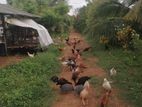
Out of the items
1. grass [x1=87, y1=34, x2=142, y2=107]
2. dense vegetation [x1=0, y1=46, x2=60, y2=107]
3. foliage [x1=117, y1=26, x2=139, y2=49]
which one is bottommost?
dense vegetation [x1=0, y1=46, x2=60, y2=107]

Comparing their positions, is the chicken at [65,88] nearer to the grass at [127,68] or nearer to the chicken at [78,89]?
the chicken at [78,89]

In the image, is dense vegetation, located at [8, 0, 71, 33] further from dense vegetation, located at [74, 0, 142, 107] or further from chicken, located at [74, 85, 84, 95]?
chicken, located at [74, 85, 84, 95]

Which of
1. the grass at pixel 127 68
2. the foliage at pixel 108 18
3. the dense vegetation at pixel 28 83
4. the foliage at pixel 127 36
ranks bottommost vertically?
the dense vegetation at pixel 28 83

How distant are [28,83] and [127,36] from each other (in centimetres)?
744

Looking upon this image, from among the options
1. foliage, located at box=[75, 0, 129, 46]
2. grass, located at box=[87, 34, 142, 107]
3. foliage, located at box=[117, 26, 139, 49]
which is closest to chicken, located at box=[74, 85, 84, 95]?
grass, located at box=[87, 34, 142, 107]

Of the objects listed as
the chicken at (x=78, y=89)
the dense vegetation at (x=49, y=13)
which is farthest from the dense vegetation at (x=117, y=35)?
the dense vegetation at (x=49, y=13)

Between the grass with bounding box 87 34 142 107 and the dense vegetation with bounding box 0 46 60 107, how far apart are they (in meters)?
2.20

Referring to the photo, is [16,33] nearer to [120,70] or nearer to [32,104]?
[120,70]

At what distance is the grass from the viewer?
27.1 feet

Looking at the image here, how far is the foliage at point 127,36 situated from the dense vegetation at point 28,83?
13.4ft

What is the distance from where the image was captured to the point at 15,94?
26.2 ft

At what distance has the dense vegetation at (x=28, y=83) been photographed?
7.70 m

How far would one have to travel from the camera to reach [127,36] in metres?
15.0

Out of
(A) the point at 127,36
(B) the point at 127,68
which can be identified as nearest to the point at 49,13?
(A) the point at 127,36
